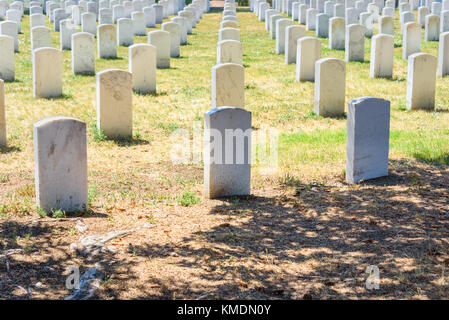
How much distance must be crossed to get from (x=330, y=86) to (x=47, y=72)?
6.23m

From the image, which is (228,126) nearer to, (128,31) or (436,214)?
(436,214)

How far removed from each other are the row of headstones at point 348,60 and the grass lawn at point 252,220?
0.43 meters

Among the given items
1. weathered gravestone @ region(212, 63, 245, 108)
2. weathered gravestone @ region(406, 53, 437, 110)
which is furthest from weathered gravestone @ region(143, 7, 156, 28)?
weathered gravestone @ region(406, 53, 437, 110)

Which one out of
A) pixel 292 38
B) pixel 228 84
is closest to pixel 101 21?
pixel 292 38

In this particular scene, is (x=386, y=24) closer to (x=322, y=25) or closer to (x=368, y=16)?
(x=322, y=25)

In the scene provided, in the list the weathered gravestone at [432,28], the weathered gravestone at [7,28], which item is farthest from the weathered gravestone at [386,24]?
the weathered gravestone at [7,28]

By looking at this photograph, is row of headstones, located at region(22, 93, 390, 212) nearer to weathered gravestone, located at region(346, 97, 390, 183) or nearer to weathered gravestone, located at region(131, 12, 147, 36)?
weathered gravestone, located at region(346, 97, 390, 183)

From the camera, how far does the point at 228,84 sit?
486 inches

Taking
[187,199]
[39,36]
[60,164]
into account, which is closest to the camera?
[60,164]

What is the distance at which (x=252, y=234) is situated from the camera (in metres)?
6.59

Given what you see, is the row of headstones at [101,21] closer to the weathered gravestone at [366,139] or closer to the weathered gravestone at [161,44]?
the weathered gravestone at [161,44]

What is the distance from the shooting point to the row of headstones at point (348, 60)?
501 inches

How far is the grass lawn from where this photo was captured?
5402mm

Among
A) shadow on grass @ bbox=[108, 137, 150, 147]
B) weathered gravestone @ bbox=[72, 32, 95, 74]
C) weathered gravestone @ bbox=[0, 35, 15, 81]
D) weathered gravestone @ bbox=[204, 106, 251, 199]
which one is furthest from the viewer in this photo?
weathered gravestone @ bbox=[72, 32, 95, 74]
